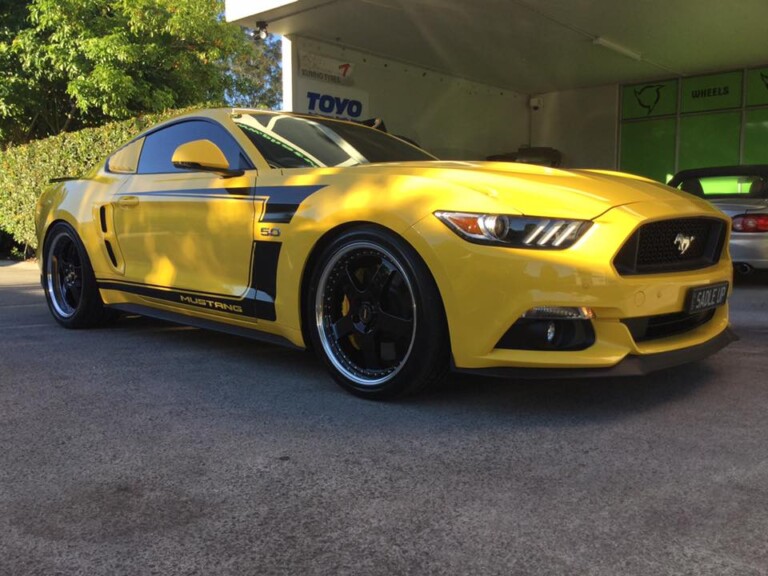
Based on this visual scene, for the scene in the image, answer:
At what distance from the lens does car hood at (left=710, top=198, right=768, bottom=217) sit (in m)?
6.43

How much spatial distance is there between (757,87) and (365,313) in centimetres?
1328

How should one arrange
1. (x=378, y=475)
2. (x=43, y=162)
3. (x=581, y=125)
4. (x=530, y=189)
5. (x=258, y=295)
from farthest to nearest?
(x=581, y=125)
(x=43, y=162)
(x=258, y=295)
(x=530, y=189)
(x=378, y=475)

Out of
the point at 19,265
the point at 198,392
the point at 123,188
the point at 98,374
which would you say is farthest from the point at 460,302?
the point at 19,265

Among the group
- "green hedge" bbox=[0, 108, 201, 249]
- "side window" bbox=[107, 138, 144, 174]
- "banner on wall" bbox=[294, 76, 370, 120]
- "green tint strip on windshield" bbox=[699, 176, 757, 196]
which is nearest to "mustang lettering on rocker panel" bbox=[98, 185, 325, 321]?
"side window" bbox=[107, 138, 144, 174]

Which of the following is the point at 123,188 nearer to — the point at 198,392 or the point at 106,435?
the point at 198,392

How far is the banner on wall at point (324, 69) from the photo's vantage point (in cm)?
984

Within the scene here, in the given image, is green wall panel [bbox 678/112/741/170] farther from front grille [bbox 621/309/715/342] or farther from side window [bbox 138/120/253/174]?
side window [bbox 138/120/253/174]

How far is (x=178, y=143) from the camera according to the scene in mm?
4328

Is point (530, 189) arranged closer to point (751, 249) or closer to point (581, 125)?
point (751, 249)

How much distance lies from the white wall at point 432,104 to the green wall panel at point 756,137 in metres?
4.58

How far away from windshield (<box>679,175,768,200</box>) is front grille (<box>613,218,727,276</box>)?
13.1 ft

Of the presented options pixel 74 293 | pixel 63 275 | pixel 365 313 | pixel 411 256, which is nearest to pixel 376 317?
pixel 365 313

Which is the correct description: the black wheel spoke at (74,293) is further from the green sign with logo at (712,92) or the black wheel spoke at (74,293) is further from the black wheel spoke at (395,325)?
the green sign with logo at (712,92)

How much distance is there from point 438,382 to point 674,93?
44.2ft
